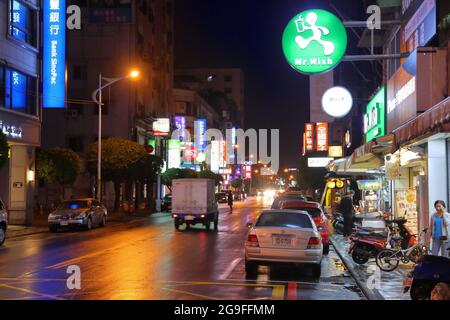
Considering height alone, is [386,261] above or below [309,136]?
below

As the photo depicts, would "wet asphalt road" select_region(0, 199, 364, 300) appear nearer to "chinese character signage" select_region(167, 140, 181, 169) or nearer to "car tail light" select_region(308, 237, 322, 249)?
"car tail light" select_region(308, 237, 322, 249)

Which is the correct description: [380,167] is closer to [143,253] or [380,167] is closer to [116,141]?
[143,253]

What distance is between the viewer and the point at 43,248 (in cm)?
2086

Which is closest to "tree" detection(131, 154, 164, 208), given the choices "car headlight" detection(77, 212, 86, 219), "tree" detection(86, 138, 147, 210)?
"tree" detection(86, 138, 147, 210)

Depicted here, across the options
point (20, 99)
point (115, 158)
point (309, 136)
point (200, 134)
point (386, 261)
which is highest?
point (200, 134)

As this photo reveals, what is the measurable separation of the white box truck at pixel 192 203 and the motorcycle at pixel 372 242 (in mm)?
15329

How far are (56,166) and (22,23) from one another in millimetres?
8434

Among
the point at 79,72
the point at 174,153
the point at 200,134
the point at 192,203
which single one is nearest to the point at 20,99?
the point at 192,203

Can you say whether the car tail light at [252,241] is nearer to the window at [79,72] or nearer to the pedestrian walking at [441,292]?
the pedestrian walking at [441,292]

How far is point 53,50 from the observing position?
34438mm

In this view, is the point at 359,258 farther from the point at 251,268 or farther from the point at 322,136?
the point at 322,136

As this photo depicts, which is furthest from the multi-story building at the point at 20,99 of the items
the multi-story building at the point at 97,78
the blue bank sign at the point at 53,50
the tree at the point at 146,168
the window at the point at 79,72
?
the window at the point at 79,72

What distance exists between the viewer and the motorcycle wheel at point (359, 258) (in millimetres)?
16438
